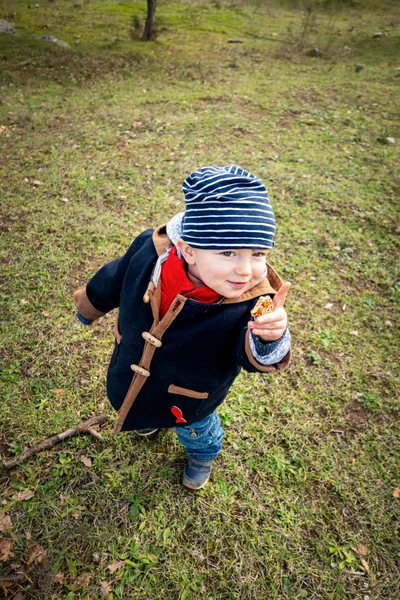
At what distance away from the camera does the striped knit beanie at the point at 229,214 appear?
4.22 feet

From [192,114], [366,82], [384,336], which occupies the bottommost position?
[384,336]

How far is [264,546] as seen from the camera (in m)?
2.25

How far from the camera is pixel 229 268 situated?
1.34 m

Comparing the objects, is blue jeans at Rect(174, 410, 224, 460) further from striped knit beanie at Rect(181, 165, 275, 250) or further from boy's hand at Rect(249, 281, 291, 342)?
striped knit beanie at Rect(181, 165, 275, 250)

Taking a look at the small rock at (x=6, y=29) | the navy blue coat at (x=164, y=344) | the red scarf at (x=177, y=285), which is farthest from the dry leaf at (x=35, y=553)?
the small rock at (x=6, y=29)

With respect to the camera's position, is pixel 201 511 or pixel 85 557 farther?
pixel 201 511

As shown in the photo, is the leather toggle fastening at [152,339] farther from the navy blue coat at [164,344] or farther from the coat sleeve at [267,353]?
the coat sleeve at [267,353]

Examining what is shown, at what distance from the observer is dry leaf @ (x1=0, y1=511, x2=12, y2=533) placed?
2178mm

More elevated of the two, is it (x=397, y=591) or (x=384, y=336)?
(x=384, y=336)

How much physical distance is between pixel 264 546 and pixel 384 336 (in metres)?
2.30

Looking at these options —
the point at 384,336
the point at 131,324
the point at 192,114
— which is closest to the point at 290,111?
the point at 192,114

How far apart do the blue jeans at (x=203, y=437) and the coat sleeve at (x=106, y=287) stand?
0.83 metres

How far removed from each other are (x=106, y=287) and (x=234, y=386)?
1.61m

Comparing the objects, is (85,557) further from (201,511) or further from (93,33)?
(93,33)
